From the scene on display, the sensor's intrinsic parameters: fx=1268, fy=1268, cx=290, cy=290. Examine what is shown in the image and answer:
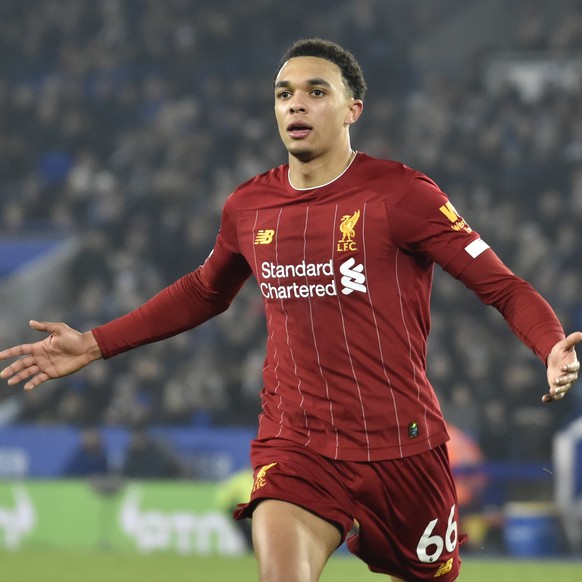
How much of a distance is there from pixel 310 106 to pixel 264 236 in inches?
20.1

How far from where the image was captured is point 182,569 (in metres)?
10.7

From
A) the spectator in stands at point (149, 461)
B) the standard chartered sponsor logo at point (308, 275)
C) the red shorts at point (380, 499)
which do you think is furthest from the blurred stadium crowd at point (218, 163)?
the standard chartered sponsor logo at point (308, 275)

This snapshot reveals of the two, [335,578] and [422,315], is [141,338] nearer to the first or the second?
[422,315]

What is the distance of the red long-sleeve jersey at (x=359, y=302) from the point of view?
4.46 m

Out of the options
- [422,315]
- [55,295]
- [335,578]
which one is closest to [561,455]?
[335,578]

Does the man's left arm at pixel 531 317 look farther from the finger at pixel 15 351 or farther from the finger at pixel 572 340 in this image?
the finger at pixel 15 351

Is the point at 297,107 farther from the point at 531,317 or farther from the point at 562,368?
the point at 562,368

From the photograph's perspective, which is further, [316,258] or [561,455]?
[561,455]

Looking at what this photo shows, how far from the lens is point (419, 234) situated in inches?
174

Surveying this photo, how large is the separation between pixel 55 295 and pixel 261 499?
1287 cm

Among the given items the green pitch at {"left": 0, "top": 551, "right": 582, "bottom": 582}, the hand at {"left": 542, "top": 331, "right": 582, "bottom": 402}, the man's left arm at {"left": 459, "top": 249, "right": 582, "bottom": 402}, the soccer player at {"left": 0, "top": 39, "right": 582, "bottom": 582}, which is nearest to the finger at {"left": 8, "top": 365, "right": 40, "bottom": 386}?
the soccer player at {"left": 0, "top": 39, "right": 582, "bottom": 582}

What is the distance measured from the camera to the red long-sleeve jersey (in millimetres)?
4461

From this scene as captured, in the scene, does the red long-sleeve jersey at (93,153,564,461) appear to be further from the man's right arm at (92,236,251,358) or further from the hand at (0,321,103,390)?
the hand at (0,321,103,390)

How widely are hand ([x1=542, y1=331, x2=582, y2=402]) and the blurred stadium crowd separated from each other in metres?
9.25
